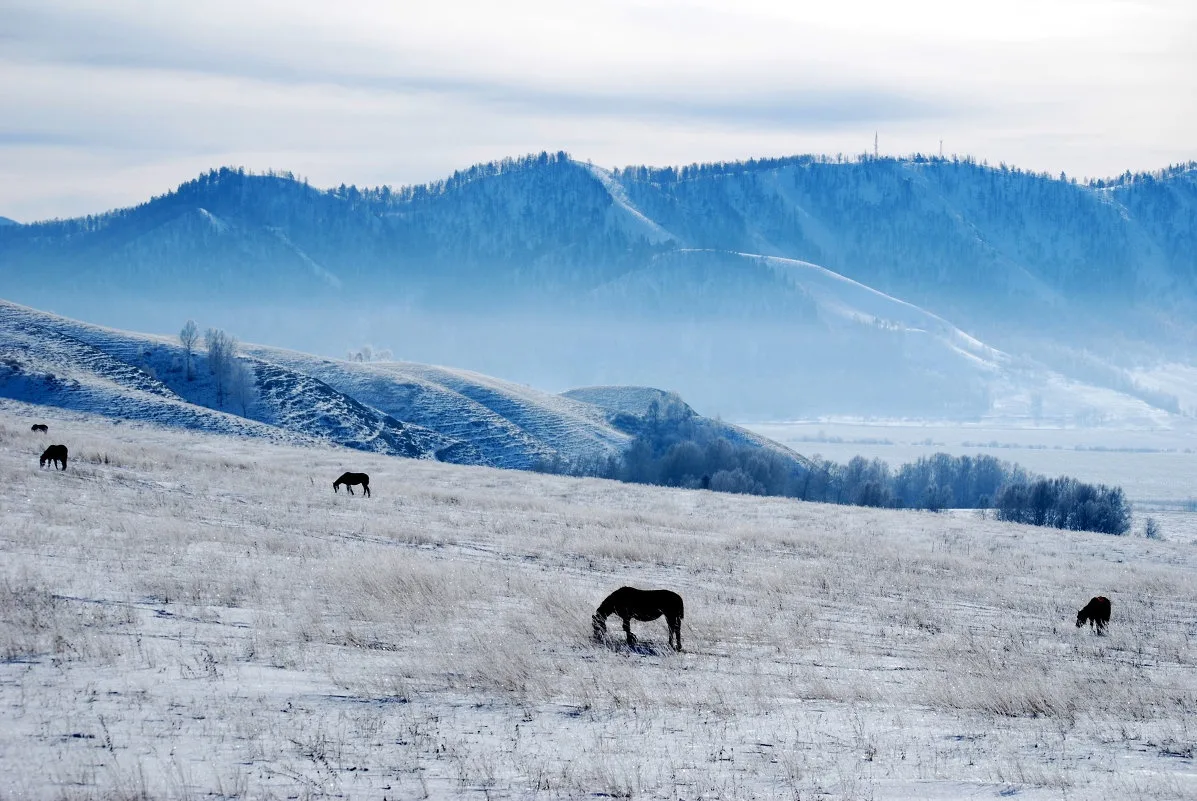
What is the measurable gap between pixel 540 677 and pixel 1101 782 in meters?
5.39

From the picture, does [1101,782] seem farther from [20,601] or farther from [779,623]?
[20,601]

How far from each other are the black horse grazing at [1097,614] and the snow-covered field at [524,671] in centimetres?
45

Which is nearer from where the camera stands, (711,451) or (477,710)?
(477,710)

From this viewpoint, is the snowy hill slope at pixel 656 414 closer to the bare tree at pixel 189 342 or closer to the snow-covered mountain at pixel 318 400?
the snow-covered mountain at pixel 318 400

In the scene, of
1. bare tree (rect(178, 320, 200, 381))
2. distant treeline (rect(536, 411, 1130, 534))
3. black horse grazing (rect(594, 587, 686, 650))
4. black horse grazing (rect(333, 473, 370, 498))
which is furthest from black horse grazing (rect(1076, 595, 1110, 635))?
bare tree (rect(178, 320, 200, 381))

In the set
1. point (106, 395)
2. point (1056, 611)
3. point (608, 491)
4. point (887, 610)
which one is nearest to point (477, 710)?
point (887, 610)

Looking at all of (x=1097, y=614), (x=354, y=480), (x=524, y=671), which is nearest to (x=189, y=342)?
(x=354, y=480)

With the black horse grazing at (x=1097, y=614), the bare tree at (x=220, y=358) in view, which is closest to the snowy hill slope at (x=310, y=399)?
the bare tree at (x=220, y=358)

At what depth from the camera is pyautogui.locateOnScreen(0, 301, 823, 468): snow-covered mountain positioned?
269 feet

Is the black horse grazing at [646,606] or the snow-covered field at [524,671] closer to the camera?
the snow-covered field at [524,671]

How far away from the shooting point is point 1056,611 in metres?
21.4

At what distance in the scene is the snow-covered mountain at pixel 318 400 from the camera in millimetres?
82062

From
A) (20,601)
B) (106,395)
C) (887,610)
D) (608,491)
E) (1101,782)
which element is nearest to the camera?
(1101,782)

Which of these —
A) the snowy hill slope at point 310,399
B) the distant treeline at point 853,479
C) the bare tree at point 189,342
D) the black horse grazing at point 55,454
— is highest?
the bare tree at point 189,342
